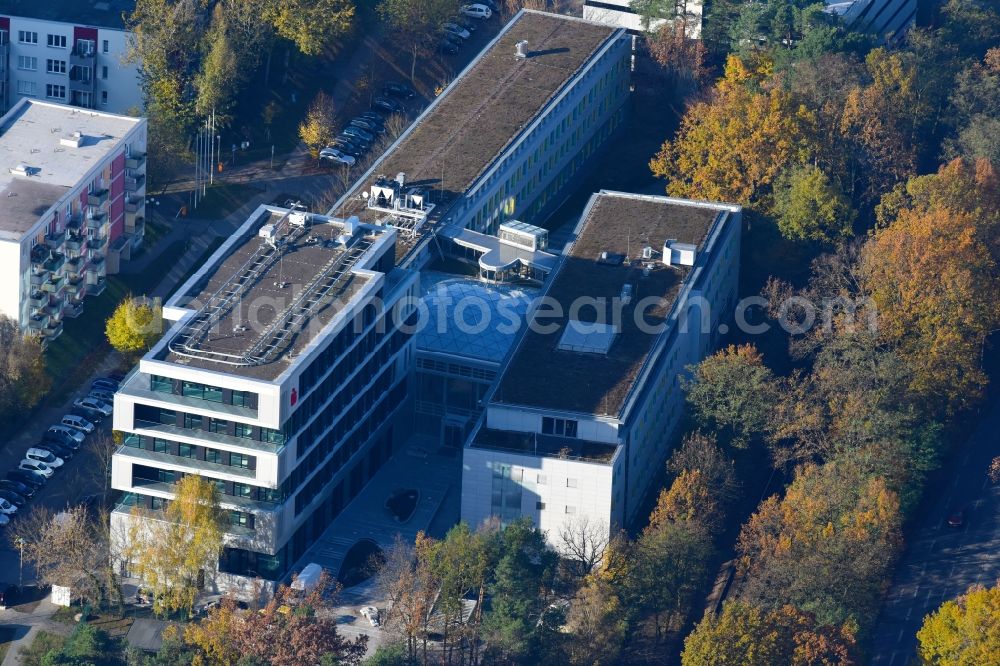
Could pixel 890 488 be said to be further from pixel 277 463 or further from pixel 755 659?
pixel 277 463

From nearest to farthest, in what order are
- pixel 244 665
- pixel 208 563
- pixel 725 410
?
pixel 244 665 → pixel 208 563 → pixel 725 410

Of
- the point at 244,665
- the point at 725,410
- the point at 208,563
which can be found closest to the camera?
the point at 244,665

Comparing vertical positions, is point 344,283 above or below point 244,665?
above

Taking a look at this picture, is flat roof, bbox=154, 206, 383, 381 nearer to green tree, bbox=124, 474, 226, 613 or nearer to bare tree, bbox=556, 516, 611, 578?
green tree, bbox=124, 474, 226, 613

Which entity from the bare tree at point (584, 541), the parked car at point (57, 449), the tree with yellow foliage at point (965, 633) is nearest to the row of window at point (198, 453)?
the parked car at point (57, 449)

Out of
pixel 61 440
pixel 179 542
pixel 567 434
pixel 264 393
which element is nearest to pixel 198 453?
pixel 179 542

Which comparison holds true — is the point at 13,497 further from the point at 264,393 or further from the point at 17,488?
the point at 264,393

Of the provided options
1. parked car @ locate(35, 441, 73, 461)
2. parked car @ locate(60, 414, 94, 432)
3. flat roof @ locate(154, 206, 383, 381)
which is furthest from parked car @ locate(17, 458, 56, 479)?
flat roof @ locate(154, 206, 383, 381)

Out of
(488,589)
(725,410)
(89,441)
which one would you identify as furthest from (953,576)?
(89,441)
